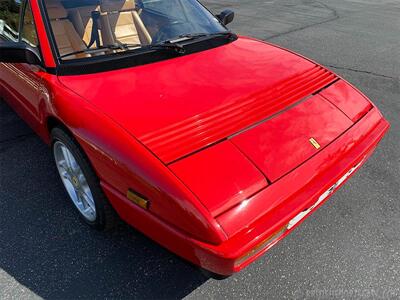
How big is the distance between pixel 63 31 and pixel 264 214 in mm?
1910

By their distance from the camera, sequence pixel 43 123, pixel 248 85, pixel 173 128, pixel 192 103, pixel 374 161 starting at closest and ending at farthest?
1. pixel 173 128
2. pixel 192 103
3. pixel 248 85
4. pixel 43 123
5. pixel 374 161

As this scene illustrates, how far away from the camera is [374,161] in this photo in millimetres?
3037

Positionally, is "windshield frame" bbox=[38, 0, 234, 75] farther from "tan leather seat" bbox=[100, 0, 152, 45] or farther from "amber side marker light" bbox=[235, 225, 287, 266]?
"amber side marker light" bbox=[235, 225, 287, 266]

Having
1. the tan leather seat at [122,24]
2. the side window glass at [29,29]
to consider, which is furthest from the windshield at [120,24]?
the side window glass at [29,29]

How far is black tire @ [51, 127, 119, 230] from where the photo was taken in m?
1.98

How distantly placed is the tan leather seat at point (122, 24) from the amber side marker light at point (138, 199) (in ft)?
4.28

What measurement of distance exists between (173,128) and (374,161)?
83.7 inches

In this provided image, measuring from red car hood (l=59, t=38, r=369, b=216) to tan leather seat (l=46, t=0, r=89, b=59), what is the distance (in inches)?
11.8

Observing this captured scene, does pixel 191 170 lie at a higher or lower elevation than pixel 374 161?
higher

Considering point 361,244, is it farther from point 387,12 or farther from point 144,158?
point 387,12

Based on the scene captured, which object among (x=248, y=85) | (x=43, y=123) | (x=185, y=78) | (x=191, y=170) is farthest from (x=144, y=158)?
(x=43, y=123)

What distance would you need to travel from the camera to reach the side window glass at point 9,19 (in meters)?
3.04

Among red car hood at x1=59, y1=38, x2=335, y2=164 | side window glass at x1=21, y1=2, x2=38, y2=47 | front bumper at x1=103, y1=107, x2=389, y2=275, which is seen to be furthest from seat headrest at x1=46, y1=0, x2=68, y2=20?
front bumper at x1=103, y1=107, x2=389, y2=275

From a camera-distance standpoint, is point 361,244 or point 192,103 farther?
point 361,244
